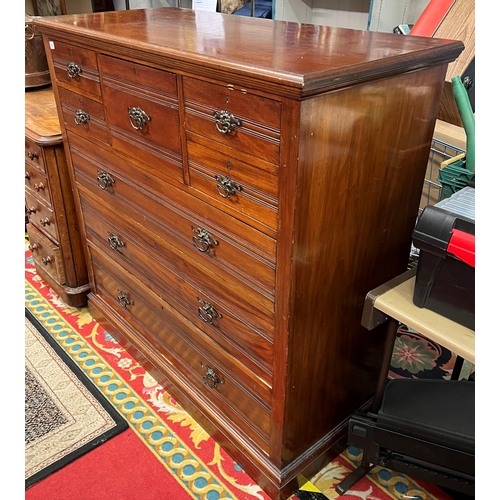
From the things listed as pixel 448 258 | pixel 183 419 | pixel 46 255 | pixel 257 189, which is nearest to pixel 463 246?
pixel 448 258

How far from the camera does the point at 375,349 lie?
1.50 m

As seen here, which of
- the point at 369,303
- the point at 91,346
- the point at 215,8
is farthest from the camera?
the point at 215,8

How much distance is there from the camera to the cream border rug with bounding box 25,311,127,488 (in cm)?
157

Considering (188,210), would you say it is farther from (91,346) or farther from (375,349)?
(91,346)

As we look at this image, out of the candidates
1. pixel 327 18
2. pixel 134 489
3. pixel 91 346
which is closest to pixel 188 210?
pixel 134 489

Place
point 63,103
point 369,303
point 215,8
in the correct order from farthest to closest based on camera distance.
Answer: point 215,8, point 63,103, point 369,303

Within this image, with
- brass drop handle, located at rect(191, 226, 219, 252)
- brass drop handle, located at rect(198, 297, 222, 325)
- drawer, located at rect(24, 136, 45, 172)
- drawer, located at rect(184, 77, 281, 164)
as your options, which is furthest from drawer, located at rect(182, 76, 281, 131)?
drawer, located at rect(24, 136, 45, 172)

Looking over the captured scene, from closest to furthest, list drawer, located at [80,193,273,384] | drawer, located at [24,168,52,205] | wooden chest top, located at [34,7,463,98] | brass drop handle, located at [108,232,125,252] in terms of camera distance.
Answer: wooden chest top, located at [34,7,463,98]
drawer, located at [80,193,273,384]
brass drop handle, located at [108,232,125,252]
drawer, located at [24,168,52,205]

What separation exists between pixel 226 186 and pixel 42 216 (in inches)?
53.9

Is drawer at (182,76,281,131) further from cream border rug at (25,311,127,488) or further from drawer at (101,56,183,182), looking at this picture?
cream border rug at (25,311,127,488)

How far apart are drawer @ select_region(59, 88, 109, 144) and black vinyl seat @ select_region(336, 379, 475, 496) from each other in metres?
1.16

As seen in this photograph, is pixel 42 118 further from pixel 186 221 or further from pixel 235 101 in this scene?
pixel 235 101

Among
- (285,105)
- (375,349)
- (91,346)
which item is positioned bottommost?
(91,346)

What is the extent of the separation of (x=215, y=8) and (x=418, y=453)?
2168 millimetres
